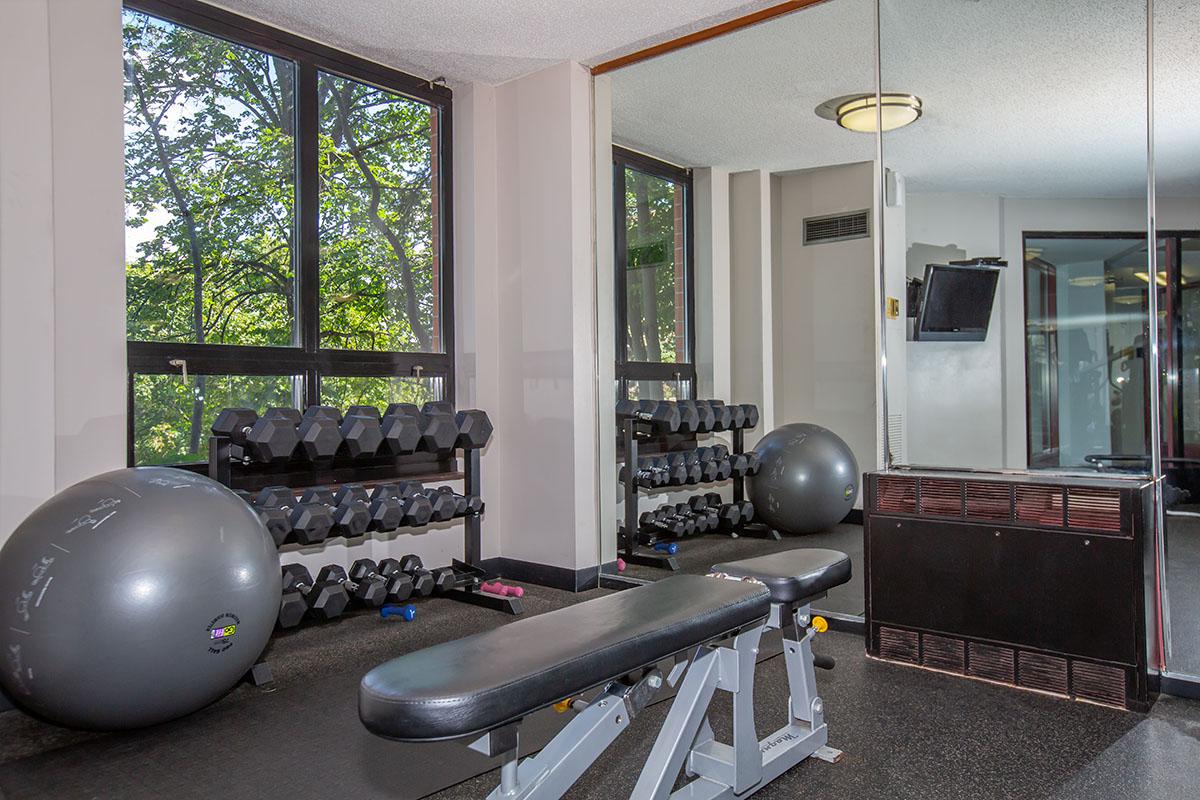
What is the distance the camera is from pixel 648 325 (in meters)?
4.76

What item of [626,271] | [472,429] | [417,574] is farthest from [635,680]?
[626,271]

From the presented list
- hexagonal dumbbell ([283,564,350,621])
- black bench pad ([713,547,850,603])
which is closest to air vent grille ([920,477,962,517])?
black bench pad ([713,547,850,603])

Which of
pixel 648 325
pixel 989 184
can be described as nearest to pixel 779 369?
pixel 648 325

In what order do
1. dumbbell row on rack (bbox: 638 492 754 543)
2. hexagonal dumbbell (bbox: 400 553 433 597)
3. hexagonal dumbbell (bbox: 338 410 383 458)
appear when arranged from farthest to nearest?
dumbbell row on rack (bbox: 638 492 754 543) → hexagonal dumbbell (bbox: 400 553 433 597) → hexagonal dumbbell (bbox: 338 410 383 458)

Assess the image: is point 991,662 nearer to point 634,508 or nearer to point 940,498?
point 940,498

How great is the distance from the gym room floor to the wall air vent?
191 cm

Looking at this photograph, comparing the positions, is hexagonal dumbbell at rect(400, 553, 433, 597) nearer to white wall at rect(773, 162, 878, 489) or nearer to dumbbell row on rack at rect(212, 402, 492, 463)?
dumbbell row on rack at rect(212, 402, 492, 463)

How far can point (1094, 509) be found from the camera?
2551 mm

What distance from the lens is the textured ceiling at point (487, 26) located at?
338 cm

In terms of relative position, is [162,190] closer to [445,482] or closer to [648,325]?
[445,482]

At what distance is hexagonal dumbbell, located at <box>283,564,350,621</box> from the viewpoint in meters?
3.21

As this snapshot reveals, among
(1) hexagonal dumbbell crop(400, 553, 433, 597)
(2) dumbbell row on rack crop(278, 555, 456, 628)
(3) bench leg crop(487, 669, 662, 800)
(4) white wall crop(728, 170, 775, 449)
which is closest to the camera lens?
(3) bench leg crop(487, 669, 662, 800)

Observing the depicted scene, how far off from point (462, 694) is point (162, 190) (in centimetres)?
288

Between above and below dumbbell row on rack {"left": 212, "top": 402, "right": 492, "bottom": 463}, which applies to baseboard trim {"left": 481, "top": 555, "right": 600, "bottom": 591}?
below
